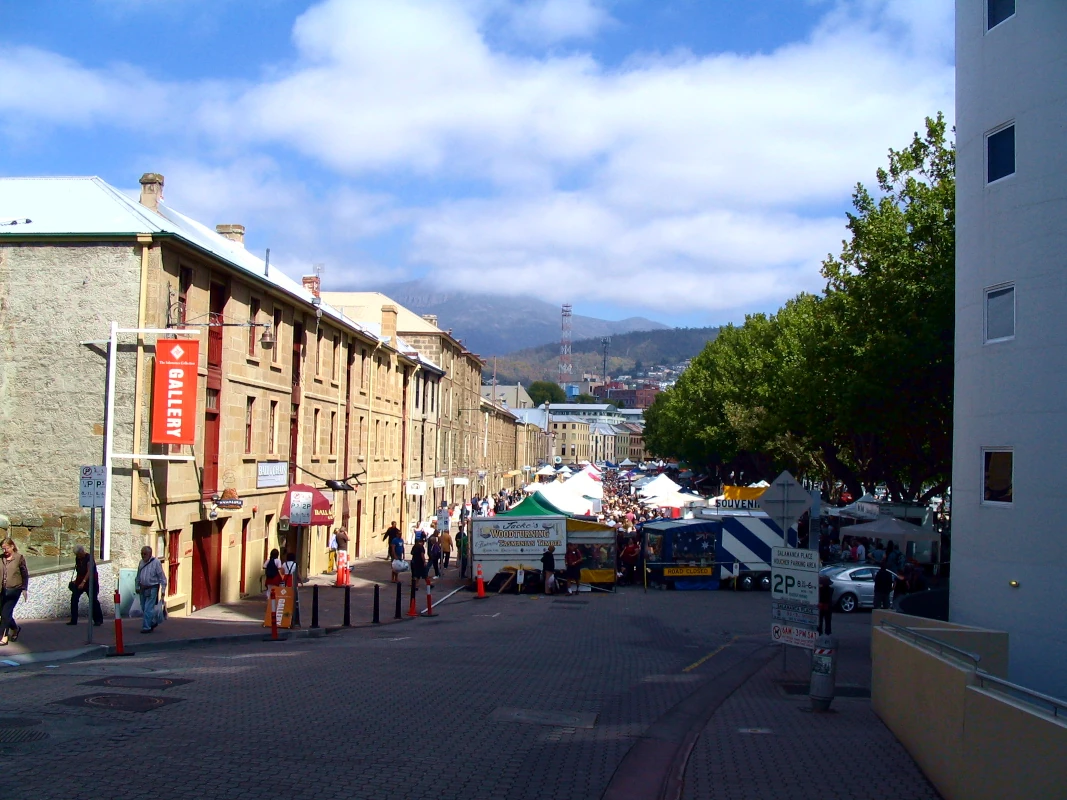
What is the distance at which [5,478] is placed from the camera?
1995 centimetres

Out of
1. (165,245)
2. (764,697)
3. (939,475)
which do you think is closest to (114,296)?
(165,245)

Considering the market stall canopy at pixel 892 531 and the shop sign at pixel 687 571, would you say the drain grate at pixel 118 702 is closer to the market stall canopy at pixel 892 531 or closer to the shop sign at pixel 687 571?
the shop sign at pixel 687 571

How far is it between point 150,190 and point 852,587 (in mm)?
21011

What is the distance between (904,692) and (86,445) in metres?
16.2

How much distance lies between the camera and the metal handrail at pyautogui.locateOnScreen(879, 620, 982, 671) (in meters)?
8.38

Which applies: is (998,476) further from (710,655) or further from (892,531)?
(892,531)

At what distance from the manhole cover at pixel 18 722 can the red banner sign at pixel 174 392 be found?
10.2m

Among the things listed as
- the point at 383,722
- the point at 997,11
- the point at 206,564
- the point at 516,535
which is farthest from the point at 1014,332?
the point at 206,564

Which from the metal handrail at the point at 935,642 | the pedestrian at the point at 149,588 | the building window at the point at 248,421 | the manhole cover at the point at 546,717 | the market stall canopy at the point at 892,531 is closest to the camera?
the metal handrail at the point at 935,642

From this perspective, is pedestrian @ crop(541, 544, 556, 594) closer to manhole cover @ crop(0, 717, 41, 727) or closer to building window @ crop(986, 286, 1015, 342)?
building window @ crop(986, 286, 1015, 342)

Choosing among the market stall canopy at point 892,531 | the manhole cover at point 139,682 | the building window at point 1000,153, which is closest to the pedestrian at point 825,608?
the building window at point 1000,153

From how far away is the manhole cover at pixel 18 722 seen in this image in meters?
9.12

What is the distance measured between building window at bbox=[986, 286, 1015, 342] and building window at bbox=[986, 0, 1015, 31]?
4509mm

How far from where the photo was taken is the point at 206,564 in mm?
22562
